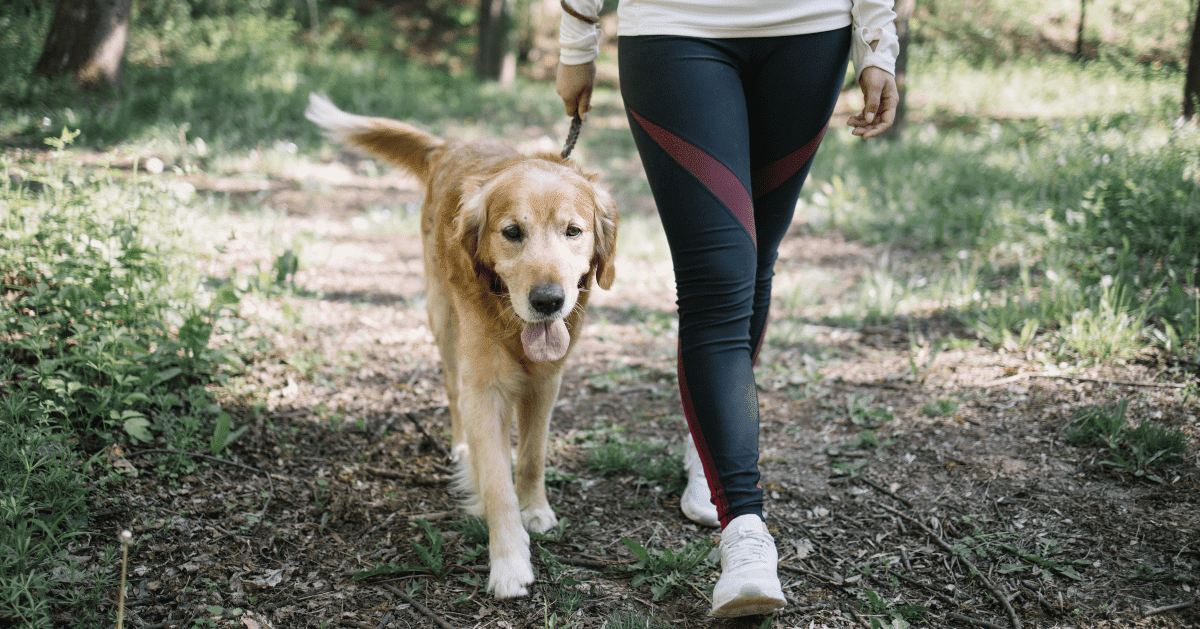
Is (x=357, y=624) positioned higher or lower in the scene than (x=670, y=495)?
higher

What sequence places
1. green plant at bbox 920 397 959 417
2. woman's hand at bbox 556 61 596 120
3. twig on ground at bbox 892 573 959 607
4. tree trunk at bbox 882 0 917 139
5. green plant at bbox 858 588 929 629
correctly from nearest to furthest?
green plant at bbox 858 588 929 629
twig on ground at bbox 892 573 959 607
woman's hand at bbox 556 61 596 120
green plant at bbox 920 397 959 417
tree trunk at bbox 882 0 917 139

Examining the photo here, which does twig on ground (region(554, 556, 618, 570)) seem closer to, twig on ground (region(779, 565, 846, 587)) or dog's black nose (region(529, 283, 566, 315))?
twig on ground (region(779, 565, 846, 587))

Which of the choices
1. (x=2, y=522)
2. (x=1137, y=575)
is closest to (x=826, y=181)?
(x=1137, y=575)

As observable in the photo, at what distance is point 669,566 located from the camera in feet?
6.20

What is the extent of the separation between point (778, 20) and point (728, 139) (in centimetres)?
30

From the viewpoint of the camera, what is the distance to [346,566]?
192cm

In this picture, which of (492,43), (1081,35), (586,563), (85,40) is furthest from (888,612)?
(1081,35)

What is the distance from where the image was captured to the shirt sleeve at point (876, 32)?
167 centimetres

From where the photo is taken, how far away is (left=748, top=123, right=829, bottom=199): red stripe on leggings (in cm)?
181

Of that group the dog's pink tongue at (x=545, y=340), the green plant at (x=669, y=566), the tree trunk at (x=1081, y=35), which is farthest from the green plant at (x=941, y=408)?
the tree trunk at (x=1081, y=35)

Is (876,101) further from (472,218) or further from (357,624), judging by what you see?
(357,624)

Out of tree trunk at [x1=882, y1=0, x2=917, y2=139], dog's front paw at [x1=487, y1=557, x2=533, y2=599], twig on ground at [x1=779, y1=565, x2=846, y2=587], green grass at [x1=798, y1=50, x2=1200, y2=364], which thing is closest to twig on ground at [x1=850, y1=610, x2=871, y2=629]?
twig on ground at [x1=779, y1=565, x2=846, y2=587]

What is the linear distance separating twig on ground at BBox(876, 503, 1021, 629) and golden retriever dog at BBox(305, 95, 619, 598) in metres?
1.08

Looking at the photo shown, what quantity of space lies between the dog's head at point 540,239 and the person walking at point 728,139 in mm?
331
